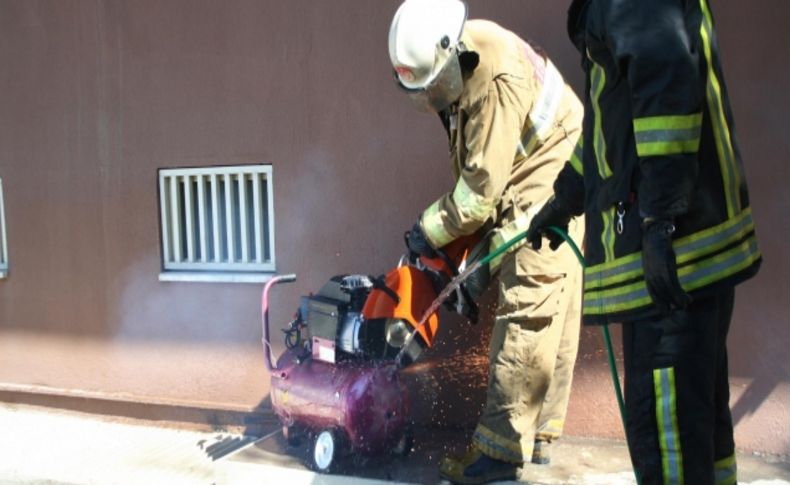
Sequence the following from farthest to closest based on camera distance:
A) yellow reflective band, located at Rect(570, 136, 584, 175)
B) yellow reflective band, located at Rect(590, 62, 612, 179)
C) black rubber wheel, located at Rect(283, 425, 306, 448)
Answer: black rubber wheel, located at Rect(283, 425, 306, 448) → yellow reflective band, located at Rect(570, 136, 584, 175) → yellow reflective band, located at Rect(590, 62, 612, 179)

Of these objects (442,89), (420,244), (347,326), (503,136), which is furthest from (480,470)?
(442,89)

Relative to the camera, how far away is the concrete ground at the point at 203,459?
10.7 ft

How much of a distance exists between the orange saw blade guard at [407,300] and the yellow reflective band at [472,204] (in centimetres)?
38

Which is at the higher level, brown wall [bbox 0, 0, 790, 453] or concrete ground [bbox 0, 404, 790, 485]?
brown wall [bbox 0, 0, 790, 453]

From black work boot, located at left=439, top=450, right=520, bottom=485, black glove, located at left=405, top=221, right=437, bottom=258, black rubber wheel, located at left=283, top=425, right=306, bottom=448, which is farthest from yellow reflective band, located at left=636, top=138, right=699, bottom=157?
black rubber wheel, located at left=283, top=425, right=306, bottom=448

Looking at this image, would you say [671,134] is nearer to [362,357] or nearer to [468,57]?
[468,57]

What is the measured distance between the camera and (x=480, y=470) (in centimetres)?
305

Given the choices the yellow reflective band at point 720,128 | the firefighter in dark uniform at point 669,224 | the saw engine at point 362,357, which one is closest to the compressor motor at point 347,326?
the saw engine at point 362,357

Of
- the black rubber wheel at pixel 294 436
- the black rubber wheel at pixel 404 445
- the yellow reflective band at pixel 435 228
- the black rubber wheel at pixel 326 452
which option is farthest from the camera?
the black rubber wheel at pixel 294 436

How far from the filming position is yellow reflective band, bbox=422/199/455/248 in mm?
3070

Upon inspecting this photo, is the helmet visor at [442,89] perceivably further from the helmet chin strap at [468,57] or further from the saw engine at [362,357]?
the saw engine at [362,357]

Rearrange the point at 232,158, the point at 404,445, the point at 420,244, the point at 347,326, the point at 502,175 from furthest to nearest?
the point at 232,158 < the point at 404,445 < the point at 347,326 < the point at 420,244 < the point at 502,175

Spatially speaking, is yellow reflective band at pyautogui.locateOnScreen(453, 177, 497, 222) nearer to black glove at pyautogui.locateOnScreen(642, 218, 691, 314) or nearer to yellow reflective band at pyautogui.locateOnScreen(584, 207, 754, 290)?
yellow reflective band at pyautogui.locateOnScreen(584, 207, 754, 290)

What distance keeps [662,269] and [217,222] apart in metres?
3.25
